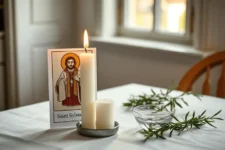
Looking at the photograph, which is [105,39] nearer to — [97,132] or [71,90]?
[71,90]

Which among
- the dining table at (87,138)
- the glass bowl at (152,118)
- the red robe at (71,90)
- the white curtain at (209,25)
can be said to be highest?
the white curtain at (209,25)

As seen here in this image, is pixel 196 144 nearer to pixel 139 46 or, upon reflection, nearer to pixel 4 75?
pixel 139 46

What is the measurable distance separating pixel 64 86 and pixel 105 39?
182cm

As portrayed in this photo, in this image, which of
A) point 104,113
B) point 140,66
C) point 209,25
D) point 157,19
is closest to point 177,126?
point 104,113

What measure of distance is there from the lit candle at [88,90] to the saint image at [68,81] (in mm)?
69

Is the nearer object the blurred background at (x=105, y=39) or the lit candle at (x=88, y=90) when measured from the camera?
the lit candle at (x=88, y=90)

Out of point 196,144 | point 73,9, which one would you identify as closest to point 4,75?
point 73,9

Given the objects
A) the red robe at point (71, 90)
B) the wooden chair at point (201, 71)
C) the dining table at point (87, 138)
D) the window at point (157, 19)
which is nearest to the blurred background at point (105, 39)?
the window at point (157, 19)

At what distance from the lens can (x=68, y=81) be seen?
4.75ft

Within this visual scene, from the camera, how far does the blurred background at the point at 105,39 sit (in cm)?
294

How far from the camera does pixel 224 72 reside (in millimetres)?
2109

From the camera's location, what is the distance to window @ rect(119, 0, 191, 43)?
3.04m

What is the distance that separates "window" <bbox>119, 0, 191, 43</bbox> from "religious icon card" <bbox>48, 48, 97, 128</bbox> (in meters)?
1.58

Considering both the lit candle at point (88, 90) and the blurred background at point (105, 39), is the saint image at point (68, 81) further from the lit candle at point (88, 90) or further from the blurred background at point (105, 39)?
the blurred background at point (105, 39)
